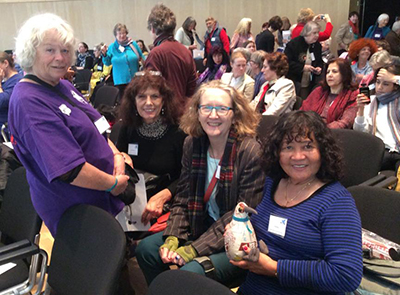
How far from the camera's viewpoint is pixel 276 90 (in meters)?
3.59

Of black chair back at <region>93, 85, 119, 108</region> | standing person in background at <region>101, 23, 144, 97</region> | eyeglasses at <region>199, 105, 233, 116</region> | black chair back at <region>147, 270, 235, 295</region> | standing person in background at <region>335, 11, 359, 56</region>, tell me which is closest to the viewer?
black chair back at <region>147, 270, 235, 295</region>

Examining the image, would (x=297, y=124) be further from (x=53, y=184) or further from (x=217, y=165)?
(x=53, y=184)

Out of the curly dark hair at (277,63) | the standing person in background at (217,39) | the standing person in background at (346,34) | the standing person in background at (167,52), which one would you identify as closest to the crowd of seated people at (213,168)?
the standing person in background at (167,52)

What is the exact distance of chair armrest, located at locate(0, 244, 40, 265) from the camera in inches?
57.5

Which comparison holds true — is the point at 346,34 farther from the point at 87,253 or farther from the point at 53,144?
the point at 87,253

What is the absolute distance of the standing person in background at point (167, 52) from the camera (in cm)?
296

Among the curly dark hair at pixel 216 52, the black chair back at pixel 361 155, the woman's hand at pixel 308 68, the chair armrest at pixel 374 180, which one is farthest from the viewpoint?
the curly dark hair at pixel 216 52

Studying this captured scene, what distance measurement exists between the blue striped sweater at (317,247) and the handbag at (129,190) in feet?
2.33

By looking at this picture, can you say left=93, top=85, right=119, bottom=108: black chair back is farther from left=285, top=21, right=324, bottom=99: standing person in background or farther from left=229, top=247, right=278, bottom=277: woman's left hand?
left=229, top=247, right=278, bottom=277: woman's left hand

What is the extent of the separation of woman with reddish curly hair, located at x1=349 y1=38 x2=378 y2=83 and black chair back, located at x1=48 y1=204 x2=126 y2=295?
414 cm

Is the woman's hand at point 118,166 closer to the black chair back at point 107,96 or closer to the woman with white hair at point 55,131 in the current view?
the woman with white hair at point 55,131

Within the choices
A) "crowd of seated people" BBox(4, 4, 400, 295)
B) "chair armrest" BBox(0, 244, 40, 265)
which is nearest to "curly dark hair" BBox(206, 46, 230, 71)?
"crowd of seated people" BBox(4, 4, 400, 295)

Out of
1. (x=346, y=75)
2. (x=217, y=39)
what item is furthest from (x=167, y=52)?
(x=217, y=39)

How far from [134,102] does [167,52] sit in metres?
0.94
